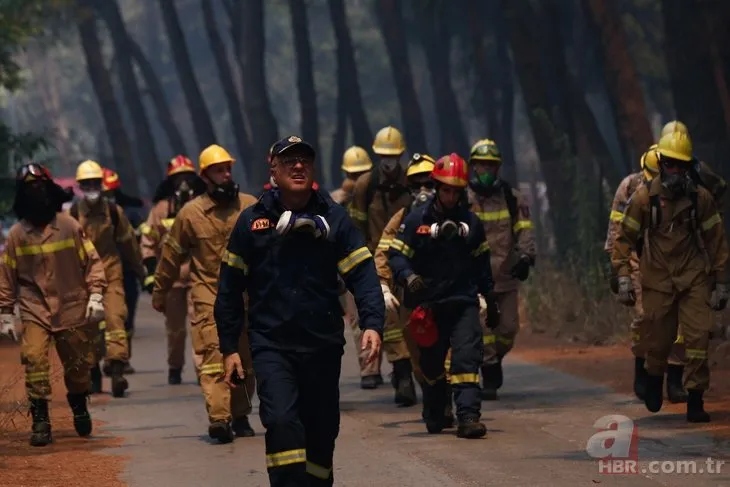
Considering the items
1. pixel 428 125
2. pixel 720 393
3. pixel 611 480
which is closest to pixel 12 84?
pixel 720 393

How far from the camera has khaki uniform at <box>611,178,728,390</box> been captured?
13.2 metres

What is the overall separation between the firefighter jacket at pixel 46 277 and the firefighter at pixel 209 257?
616 mm

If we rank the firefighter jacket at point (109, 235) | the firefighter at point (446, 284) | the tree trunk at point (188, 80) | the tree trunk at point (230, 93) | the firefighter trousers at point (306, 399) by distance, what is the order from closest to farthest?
the firefighter trousers at point (306, 399) < the firefighter at point (446, 284) < the firefighter jacket at point (109, 235) < the tree trunk at point (188, 80) < the tree trunk at point (230, 93)

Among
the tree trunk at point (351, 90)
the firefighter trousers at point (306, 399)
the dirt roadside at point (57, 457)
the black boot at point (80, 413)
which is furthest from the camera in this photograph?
the tree trunk at point (351, 90)

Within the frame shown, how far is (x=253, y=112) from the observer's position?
44188 mm

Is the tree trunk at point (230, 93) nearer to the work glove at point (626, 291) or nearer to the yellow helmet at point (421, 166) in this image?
the yellow helmet at point (421, 166)

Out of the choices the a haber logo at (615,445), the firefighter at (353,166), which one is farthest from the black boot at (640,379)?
the firefighter at (353,166)

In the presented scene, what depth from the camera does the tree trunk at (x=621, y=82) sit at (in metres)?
27.2

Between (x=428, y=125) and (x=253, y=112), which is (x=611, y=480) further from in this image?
(x=428, y=125)

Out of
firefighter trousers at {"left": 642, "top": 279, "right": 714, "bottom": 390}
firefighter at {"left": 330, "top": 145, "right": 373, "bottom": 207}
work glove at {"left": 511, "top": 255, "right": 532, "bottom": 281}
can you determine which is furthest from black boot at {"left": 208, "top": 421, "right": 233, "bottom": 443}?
firefighter at {"left": 330, "top": 145, "right": 373, "bottom": 207}

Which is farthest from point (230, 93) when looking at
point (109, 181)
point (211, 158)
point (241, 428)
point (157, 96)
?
point (241, 428)

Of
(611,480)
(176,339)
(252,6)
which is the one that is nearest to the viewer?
(611,480)

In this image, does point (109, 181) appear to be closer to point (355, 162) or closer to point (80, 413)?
point (355, 162)

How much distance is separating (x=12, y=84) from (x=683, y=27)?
1154 centimetres
